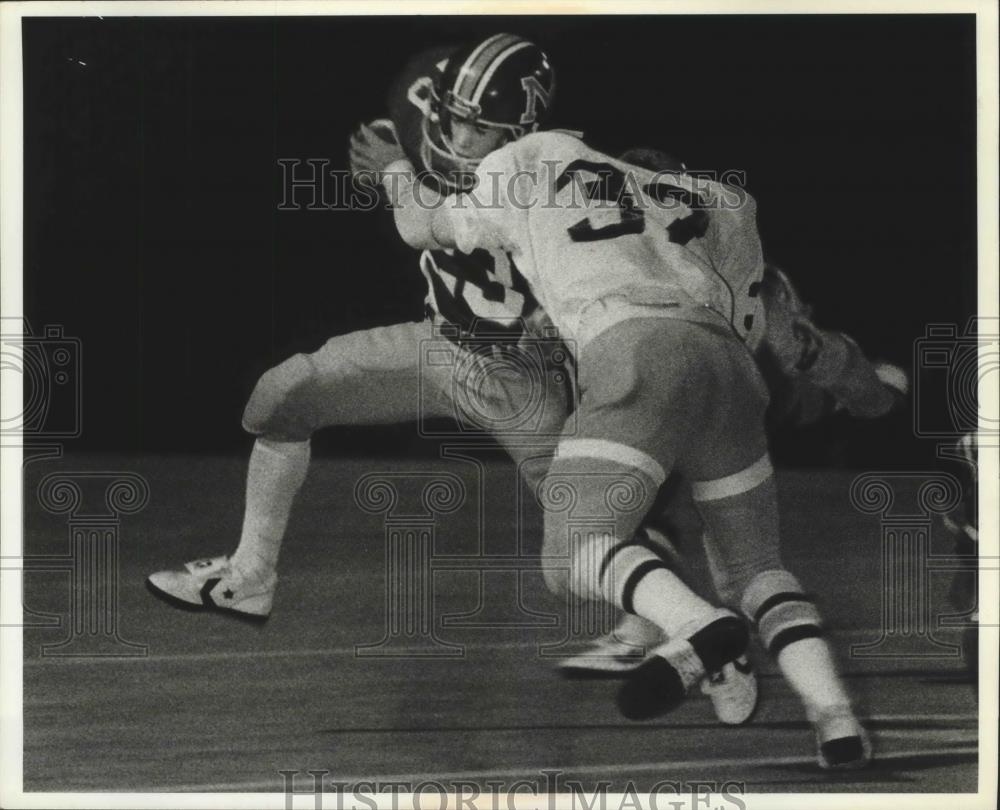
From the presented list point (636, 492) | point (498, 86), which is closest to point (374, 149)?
point (498, 86)

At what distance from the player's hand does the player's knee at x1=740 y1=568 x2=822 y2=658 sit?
142 cm

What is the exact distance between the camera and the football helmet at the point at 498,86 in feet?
11.1

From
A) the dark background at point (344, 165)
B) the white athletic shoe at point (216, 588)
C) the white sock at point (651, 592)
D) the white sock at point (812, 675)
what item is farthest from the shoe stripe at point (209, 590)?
the white sock at point (812, 675)

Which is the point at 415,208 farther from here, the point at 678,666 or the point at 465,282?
the point at 678,666

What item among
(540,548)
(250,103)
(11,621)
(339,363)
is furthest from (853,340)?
(11,621)

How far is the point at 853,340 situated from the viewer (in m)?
3.40

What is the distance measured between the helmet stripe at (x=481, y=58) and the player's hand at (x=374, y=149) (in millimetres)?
223

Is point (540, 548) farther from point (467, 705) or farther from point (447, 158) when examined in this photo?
point (447, 158)

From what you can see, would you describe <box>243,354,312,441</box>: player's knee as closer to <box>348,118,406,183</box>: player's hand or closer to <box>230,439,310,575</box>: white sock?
<box>230,439,310,575</box>: white sock

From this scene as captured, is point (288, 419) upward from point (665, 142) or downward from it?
downward

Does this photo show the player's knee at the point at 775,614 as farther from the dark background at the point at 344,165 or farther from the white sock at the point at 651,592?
the dark background at the point at 344,165

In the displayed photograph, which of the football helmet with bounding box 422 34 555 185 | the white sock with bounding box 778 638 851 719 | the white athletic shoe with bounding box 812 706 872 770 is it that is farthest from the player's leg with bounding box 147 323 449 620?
the white athletic shoe with bounding box 812 706 872 770

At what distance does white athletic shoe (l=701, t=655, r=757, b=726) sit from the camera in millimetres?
3379

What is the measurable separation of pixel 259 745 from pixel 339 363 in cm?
100
